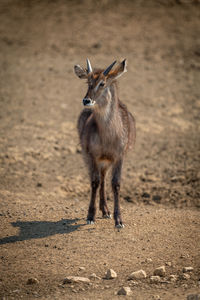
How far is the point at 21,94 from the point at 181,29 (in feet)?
29.1

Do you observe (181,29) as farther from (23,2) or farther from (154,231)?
(154,231)

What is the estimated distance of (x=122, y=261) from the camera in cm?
617

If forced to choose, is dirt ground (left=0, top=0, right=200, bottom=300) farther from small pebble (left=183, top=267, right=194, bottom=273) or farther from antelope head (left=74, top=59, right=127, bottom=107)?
antelope head (left=74, top=59, right=127, bottom=107)

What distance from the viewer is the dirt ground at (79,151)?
6.07 m

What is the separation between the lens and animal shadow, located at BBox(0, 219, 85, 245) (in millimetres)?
6898

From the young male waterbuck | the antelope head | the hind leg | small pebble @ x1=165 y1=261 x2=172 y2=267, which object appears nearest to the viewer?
small pebble @ x1=165 y1=261 x2=172 y2=267

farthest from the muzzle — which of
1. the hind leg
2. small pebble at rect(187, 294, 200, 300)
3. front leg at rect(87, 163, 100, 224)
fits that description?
small pebble at rect(187, 294, 200, 300)

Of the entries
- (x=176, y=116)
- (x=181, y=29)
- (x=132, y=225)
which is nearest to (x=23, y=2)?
(x=181, y=29)

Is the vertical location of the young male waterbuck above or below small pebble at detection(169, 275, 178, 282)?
above

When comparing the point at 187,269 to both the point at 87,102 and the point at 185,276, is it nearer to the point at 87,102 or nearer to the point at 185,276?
the point at 185,276

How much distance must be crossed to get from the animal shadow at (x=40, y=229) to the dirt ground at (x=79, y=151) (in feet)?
0.05

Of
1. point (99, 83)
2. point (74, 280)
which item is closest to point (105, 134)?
point (99, 83)

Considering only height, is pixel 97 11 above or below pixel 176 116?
above

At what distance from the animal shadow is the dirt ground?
0.02 meters
